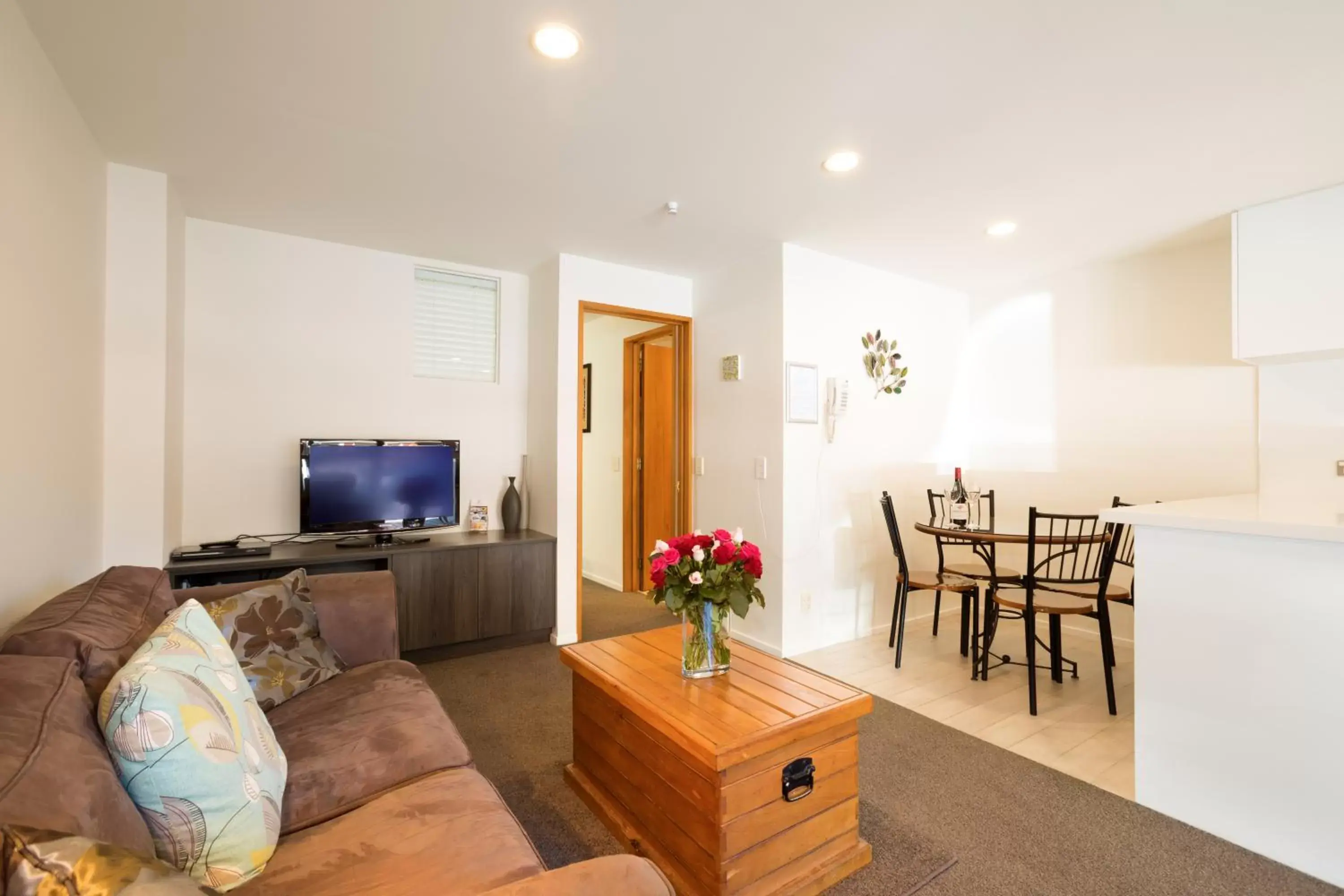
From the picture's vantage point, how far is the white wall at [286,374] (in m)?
3.32

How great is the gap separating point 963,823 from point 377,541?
3.08m

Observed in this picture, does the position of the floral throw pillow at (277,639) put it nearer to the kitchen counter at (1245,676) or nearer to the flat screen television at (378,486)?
the flat screen television at (378,486)

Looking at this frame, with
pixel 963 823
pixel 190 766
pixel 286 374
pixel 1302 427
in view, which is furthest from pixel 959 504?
pixel 286 374

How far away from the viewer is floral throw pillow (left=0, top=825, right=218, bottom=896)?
0.58 metres

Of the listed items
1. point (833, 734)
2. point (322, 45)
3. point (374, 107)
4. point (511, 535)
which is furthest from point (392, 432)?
point (833, 734)

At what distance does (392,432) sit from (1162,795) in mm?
4015

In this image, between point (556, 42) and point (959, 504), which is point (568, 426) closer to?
point (556, 42)

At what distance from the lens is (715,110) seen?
7.35 ft

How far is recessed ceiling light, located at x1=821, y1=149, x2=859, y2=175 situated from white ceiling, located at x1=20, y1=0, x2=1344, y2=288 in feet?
0.18

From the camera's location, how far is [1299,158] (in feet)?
8.38

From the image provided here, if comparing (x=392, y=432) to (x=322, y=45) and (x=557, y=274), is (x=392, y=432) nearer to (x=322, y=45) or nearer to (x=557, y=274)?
(x=557, y=274)

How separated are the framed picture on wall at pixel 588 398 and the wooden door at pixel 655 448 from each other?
30.4 inches

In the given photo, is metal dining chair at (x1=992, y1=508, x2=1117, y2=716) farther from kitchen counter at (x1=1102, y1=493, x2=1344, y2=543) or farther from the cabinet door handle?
the cabinet door handle

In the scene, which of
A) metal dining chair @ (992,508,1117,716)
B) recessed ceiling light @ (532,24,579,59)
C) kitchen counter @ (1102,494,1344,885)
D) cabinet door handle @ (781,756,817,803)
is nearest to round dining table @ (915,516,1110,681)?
metal dining chair @ (992,508,1117,716)
